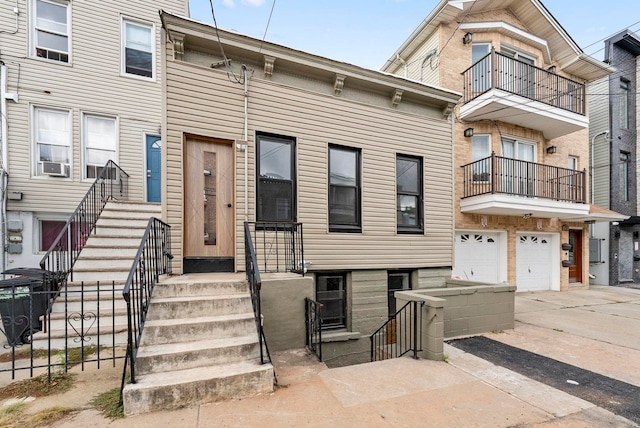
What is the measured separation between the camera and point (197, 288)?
4.15 m

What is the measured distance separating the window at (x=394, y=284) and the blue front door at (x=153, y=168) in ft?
23.4

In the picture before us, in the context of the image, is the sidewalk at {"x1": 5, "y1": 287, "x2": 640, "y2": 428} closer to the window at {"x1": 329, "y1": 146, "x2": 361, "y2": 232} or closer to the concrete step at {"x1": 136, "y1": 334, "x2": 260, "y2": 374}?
the concrete step at {"x1": 136, "y1": 334, "x2": 260, "y2": 374}

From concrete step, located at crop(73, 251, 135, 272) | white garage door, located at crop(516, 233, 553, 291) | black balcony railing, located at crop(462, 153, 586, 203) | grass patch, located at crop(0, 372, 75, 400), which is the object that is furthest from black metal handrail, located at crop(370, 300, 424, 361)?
white garage door, located at crop(516, 233, 553, 291)

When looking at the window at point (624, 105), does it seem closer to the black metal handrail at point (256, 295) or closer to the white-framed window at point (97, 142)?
the black metal handrail at point (256, 295)

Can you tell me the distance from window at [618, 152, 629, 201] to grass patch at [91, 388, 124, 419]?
18.9m

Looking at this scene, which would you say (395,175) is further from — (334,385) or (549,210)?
(549,210)

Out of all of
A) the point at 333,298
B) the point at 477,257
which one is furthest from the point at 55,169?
the point at 477,257

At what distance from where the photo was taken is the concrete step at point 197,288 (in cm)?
403

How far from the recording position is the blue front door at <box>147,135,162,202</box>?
8.90 metres

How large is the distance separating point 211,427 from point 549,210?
11.3 metres

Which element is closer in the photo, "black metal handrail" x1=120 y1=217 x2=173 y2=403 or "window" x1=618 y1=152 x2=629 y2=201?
"black metal handrail" x1=120 y1=217 x2=173 y2=403

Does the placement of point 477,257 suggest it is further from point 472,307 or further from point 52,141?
point 52,141

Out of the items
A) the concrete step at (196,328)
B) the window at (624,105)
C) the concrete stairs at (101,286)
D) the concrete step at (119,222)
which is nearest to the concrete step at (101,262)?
the concrete stairs at (101,286)

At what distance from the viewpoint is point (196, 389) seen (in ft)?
9.51
